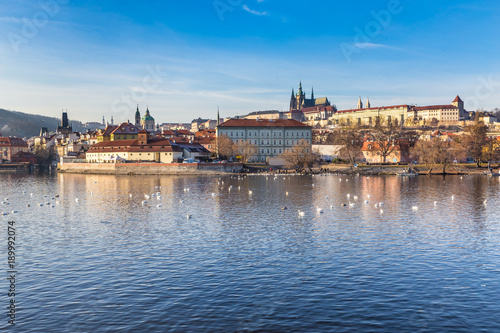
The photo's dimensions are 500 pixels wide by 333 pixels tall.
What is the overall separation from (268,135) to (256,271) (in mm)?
127388

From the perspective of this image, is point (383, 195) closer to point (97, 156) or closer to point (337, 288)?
point (337, 288)

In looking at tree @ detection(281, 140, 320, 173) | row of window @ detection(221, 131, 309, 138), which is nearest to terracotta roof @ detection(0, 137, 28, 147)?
row of window @ detection(221, 131, 309, 138)

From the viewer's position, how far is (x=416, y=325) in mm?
16625

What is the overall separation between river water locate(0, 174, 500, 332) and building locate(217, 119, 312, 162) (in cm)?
10646

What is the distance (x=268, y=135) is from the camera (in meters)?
150

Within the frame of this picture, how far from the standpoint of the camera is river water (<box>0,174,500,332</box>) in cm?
1719

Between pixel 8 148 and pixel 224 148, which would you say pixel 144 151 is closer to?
pixel 224 148

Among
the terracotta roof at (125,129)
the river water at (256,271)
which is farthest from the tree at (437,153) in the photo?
the terracotta roof at (125,129)

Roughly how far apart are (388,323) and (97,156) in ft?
419

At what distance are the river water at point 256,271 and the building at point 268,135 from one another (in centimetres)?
10646

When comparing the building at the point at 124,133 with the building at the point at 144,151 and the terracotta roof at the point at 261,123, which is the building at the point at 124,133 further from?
the terracotta roof at the point at 261,123

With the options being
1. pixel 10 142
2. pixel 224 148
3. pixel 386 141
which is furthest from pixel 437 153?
pixel 10 142

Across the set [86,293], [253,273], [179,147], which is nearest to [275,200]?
[253,273]

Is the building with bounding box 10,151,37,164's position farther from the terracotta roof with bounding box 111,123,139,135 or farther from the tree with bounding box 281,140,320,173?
the tree with bounding box 281,140,320,173
